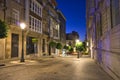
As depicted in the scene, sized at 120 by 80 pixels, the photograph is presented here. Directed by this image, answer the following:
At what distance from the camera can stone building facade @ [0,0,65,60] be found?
84.0ft

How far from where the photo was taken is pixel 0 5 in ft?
78.8

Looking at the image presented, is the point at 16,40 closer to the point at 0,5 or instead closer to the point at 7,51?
the point at 7,51

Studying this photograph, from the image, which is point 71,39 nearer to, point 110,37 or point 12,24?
point 12,24

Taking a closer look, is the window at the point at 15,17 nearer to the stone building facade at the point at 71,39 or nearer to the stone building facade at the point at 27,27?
the stone building facade at the point at 27,27

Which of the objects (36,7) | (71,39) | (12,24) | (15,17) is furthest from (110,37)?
(71,39)

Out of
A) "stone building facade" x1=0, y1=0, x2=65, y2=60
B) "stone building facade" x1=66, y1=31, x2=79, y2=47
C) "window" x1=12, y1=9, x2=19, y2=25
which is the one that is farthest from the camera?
"stone building facade" x1=66, y1=31, x2=79, y2=47

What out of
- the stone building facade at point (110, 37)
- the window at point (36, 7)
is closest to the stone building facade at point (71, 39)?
the window at point (36, 7)

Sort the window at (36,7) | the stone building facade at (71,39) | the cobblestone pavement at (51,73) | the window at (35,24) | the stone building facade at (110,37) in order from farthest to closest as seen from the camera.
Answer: the stone building facade at (71,39), the window at (36,7), the window at (35,24), the cobblestone pavement at (51,73), the stone building facade at (110,37)

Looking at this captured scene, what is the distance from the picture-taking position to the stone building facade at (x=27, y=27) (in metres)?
25.6

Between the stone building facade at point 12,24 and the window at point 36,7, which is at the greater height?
the window at point 36,7

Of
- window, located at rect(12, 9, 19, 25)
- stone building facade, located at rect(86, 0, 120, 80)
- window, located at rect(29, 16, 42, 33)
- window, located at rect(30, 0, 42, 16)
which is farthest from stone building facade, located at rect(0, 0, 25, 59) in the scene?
stone building facade, located at rect(86, 0, 120, 80)

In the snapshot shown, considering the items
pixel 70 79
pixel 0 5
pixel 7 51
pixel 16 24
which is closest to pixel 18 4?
pixel 16 24

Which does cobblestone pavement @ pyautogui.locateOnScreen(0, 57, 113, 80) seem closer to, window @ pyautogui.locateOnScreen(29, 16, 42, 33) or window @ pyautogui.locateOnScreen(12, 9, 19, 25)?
window @ pyautogui.locateOnScreen(12, 9, 19, 25)

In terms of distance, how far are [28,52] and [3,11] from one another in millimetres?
10802
